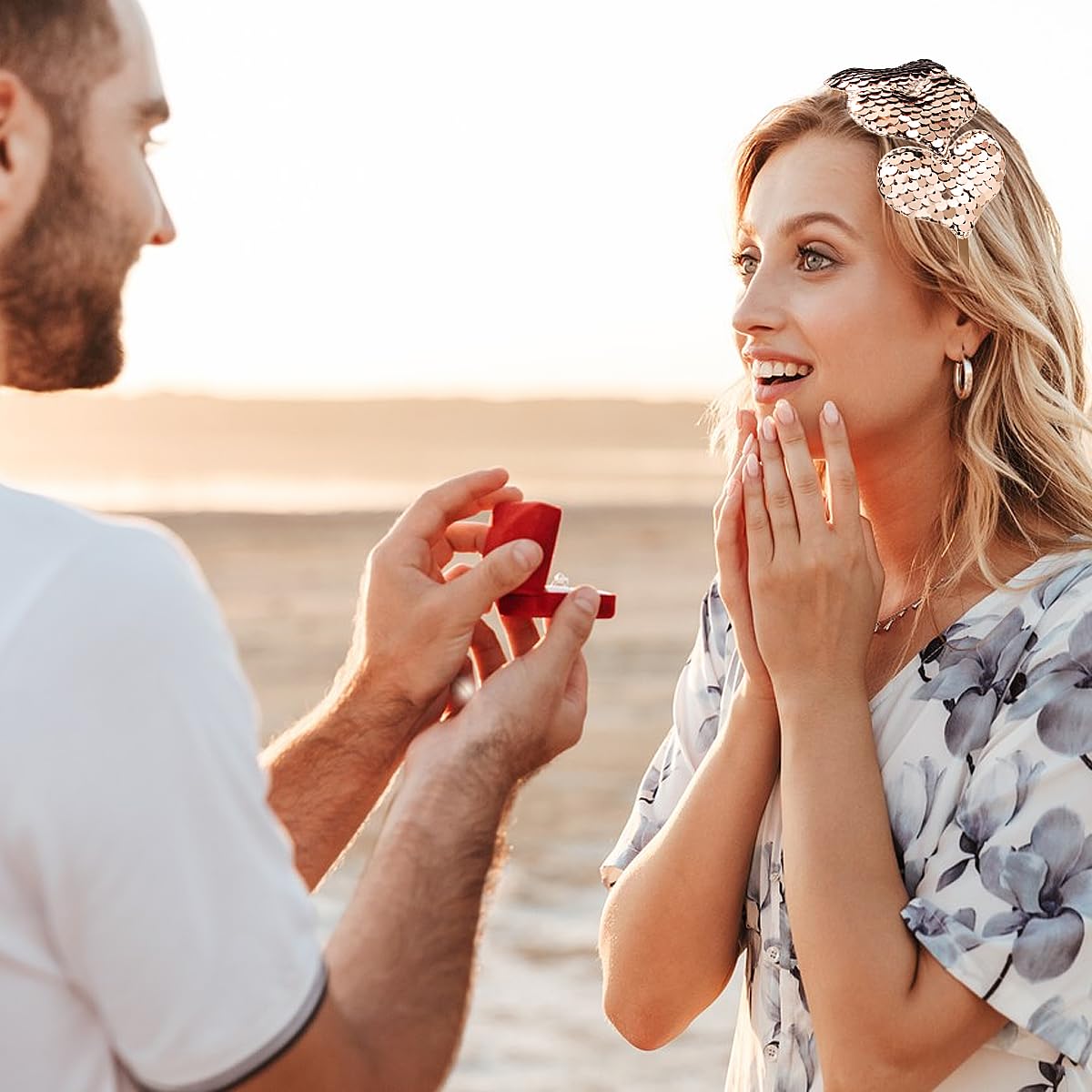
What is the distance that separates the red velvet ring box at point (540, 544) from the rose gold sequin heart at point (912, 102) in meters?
1.13

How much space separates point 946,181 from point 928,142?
0.38 feet

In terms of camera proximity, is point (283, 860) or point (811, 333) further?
point (811, 333)

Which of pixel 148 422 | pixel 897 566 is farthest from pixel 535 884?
pixel 148 422

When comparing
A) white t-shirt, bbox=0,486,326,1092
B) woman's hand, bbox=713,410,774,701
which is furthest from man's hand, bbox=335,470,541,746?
white t-shirt, bbox=0,486,326,1092

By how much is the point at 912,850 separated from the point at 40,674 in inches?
68.3

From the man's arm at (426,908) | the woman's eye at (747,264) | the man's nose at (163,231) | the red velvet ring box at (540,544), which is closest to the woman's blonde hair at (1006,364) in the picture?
the woman's eye at (747,264)

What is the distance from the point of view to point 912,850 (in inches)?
112

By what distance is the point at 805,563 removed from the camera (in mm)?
2924

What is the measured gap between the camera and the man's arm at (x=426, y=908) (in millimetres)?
1855

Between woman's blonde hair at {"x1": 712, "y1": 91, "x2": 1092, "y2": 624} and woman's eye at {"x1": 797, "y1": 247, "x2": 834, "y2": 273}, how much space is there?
0.13 metres

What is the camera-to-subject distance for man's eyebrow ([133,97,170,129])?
1978 mm

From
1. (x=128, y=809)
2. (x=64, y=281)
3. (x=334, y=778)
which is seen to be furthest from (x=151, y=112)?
(x=334, y=778)

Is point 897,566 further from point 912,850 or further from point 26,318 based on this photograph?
point 26,318

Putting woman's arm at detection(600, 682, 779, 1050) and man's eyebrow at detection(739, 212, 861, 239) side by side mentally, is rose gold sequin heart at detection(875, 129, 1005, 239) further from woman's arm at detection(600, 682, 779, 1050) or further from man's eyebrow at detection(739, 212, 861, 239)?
woman's arm at detection(600, 682, 779, 1050)
